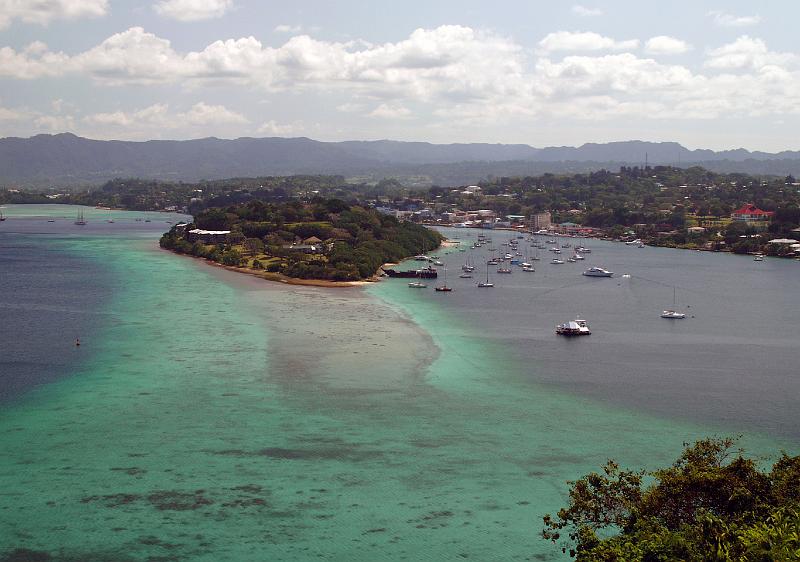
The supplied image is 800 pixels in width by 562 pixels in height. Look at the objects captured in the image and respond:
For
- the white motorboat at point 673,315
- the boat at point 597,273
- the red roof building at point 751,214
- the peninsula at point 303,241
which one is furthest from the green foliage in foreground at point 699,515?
the red roof building at point 751,214

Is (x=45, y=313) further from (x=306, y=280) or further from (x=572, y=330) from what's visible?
(x=572, y=330)

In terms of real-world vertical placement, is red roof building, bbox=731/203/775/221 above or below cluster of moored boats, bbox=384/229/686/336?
above

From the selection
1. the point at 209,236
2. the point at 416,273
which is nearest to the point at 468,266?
the point at 416,273

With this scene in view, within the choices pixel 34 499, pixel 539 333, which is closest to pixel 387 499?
pixel 34 499

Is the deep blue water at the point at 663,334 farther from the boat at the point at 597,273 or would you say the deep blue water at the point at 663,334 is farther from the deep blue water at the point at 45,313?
the deep blue water at the point at 45,313

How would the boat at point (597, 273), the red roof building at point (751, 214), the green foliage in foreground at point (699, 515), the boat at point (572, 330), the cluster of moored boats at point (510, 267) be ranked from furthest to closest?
1. the red roof building at point (751, 214)
2. the boat at point (597, 273)
3. the cluster of moored boats at point (510, 267)
4. the boat at point (572, 330)
5. the green foliage in foreground at point (699, 515)

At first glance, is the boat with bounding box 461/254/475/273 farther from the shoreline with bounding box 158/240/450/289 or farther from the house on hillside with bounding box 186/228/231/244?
the house on hillside with bounding box 186/228/231/244

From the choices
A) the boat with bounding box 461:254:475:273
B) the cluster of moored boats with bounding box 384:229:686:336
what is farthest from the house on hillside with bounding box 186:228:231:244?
the boat with bounding box 461:254:475:273
